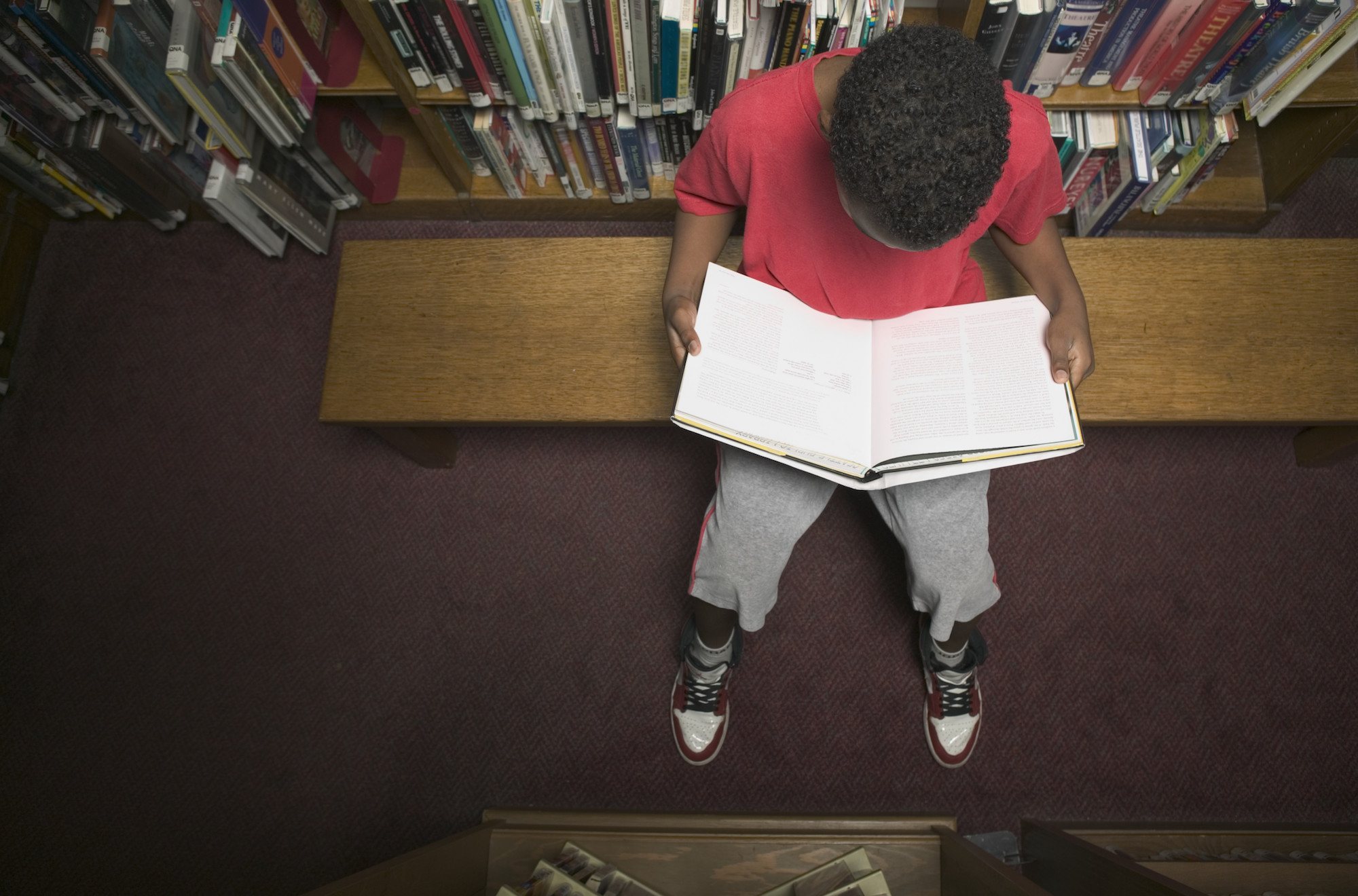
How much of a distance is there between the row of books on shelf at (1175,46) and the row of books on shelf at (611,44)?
26 cm

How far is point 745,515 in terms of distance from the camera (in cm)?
117

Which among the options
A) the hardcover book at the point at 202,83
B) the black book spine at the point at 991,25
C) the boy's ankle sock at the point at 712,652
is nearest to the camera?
the black book spine at the point at 991,25

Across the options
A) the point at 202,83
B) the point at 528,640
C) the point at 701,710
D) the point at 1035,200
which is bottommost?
the point at 701,710

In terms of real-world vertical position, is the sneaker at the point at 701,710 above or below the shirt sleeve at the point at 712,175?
below

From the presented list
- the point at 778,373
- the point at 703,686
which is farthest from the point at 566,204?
the point at 703,686

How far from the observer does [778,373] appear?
1.03 m

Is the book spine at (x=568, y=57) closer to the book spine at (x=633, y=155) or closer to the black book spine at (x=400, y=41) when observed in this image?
the book spine at (x=633, y=155)

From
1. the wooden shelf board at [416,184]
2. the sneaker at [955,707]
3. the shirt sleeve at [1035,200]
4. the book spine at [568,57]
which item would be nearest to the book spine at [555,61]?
the book spine at [568,57]

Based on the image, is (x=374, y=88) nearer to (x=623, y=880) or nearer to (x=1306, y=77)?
(x=623, y=880)

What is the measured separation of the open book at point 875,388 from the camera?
0.98 meters

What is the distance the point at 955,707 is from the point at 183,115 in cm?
205

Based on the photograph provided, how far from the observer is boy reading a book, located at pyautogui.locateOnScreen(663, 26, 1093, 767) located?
744mm

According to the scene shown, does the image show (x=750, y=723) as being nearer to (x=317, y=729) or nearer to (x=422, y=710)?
(x=422, y=710)

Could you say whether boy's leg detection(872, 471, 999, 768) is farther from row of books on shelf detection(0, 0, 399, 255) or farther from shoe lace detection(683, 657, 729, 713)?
row of books on shelf detection(0, 0, 399, 255)
